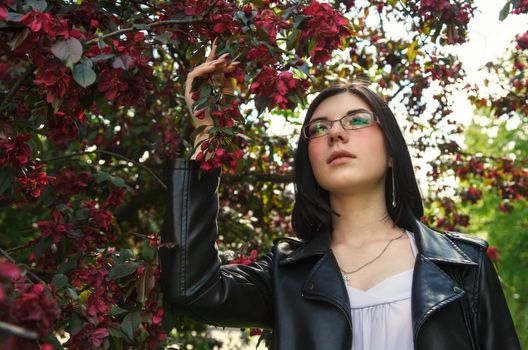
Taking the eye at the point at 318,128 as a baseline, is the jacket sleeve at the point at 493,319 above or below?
below

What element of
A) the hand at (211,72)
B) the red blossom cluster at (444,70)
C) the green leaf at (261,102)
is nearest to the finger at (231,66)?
the hand at (211,72)

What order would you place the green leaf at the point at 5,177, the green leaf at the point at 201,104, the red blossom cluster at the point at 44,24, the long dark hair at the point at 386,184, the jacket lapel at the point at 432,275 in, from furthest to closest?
1. the long dark hair at the point at 386,184
2. the green leaf at the point at 5,177
3. the jacket lapel at the point at 432,275
4. the green leaf at the point at 201,104
5. the red blossom cluster at the point at 44,24

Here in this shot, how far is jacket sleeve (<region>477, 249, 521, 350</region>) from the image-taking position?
→ 6.28ft

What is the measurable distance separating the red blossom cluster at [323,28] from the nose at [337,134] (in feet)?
0.99

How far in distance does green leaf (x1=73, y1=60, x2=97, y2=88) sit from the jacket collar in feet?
2.87

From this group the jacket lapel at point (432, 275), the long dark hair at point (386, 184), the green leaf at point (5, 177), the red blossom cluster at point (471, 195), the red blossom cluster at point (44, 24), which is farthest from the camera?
the red blossom cluster at point (471, 195)

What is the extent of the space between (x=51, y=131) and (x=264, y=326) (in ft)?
2.96

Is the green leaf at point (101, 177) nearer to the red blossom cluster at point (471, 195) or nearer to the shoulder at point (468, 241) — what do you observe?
the shoulder at point (468, 241)

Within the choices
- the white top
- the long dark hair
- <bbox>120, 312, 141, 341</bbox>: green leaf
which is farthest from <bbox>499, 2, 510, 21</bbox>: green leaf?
<bbox>120, 312, 141, 341</bbox>: green leaf

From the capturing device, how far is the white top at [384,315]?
74.0 inches

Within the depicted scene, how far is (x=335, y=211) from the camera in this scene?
224 centimetres

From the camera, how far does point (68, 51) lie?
1575mm

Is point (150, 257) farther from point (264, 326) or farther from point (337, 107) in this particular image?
point (337, 107)

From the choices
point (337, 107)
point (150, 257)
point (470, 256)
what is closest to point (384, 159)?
point (337, 107)
